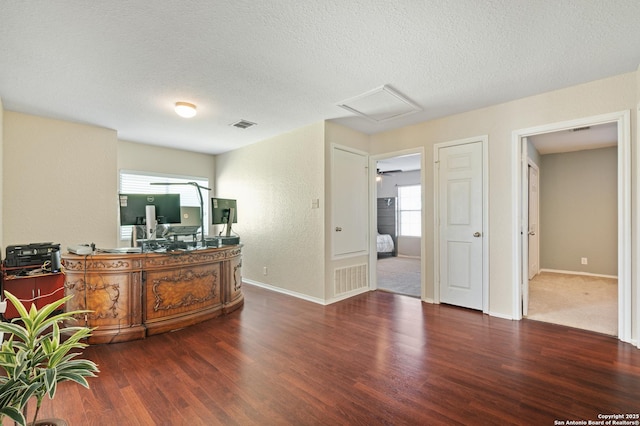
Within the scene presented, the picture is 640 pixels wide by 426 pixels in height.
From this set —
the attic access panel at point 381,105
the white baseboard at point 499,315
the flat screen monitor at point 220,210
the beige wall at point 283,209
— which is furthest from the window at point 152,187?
the white baseboard at point 499,315

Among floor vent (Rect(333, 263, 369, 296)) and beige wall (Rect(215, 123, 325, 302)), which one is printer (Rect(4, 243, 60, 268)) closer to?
beige wall (Rect(215, 123, 325, 302))

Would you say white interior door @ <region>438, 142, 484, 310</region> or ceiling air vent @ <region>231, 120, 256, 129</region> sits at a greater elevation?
ceiling air vent @ <region>231, 120, 256, 129</region>

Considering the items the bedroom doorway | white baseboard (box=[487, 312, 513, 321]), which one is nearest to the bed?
the bedroom doorway

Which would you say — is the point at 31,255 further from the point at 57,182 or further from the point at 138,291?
the point at 138,291

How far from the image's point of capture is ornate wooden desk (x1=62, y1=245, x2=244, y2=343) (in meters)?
2.90

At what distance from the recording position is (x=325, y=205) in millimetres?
4168

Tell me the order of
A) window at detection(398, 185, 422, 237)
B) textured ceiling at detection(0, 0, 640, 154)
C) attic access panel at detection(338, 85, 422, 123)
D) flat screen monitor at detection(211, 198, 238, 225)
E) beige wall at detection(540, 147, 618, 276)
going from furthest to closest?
window at detection(398, 185, 422, 237) → beige wall at detection(540, 147, 618, 276) → flat screen monitor at detection(211, 198, 238, 225) → attic access panel at detection(338, 85, 422, 123) → textured ceiling at detection(0, 0, 640, 154)

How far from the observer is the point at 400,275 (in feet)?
19.5

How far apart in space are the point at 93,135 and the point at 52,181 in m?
Answer: 0.85

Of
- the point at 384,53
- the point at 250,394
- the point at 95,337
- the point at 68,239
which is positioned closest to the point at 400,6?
the point at 384,53

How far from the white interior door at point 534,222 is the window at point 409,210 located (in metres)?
3.02

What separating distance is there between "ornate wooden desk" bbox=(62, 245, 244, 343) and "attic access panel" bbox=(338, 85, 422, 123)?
8.16 feet

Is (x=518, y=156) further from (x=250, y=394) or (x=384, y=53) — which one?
(x=250, y=394)

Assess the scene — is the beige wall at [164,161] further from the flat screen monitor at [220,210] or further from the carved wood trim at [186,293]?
the carved wood trim at [186,293]
